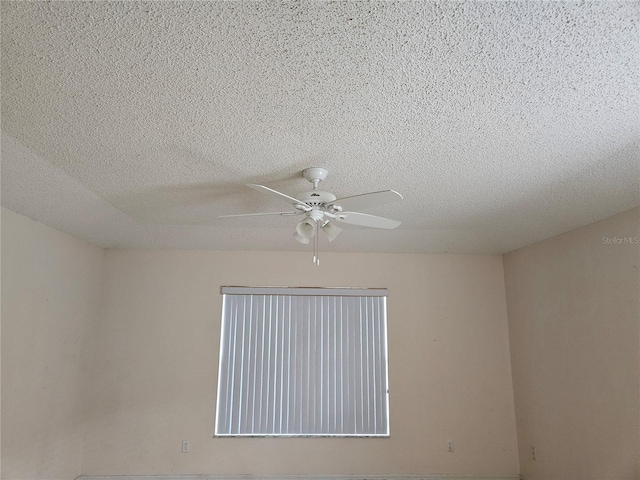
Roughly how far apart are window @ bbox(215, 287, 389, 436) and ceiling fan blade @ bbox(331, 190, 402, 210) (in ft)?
7.99

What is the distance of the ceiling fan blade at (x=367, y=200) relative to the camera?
2012 millimetres

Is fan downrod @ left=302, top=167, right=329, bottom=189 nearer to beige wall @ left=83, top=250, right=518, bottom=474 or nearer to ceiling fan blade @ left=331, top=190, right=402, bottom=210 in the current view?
ceiling fan blade @ left=331, top=190, right=402, bottom=210

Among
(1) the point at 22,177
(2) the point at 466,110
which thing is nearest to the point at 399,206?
(2) the point at 466,110

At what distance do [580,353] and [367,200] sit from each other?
8.39 feet

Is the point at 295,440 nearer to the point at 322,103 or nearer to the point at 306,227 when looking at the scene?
the point at 306,227

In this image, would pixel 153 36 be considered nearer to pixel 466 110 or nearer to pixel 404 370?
pixel 466 110

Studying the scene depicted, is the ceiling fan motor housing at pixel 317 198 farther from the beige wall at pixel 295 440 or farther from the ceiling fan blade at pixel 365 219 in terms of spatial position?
the beige wall at pixel 295 440

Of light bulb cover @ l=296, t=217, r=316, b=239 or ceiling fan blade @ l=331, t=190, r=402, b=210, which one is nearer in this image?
ceiling fan blade @ l=331, t=190, r=402, b=210

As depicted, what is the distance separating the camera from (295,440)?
4.20 meters

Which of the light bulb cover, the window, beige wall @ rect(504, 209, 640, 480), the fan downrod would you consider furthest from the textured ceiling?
the window

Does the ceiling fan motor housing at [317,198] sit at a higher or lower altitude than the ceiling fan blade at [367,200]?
higher

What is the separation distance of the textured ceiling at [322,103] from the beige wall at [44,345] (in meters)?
0.62

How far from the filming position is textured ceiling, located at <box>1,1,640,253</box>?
4.06 ft

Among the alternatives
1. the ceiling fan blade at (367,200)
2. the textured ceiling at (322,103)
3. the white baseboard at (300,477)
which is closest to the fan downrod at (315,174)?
the textured ceiling at (322,103)
